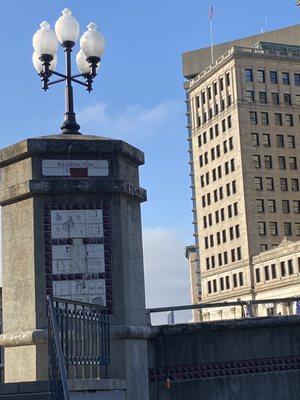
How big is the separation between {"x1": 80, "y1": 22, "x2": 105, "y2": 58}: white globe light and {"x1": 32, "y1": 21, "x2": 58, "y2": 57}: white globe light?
1.86 ft

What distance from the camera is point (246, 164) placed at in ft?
329

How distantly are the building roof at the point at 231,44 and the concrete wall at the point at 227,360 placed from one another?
127201 millimetres

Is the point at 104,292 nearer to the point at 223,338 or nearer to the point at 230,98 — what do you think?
the point at 223,338

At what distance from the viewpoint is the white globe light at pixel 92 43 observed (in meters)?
14.7

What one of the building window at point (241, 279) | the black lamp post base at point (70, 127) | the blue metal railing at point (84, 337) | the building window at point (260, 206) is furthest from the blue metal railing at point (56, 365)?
the building window at point (260, 206)

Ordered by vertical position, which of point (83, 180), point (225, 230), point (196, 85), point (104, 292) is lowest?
point (104, 292)

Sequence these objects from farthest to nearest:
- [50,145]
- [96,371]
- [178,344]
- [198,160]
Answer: [198,160]
[178,344]
[50,145]
[96,371]

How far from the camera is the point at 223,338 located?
1184 cm

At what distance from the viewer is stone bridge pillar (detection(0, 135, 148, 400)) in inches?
416

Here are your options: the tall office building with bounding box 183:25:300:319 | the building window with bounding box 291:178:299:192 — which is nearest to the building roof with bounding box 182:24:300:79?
the tall office building with bounding box 183:25:300:319

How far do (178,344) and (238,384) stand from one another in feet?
3.61

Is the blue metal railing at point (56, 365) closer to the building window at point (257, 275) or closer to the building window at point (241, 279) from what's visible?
the building window at point (257, 275)

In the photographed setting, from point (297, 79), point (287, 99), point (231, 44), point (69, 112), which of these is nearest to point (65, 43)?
point (69, 112)

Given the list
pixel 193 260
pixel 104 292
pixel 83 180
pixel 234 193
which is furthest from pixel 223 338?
pixel 193 260
